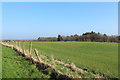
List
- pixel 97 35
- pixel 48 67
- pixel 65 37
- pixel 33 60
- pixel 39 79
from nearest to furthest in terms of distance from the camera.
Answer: pixel 39 79, pixel 48 67, pixel 33 60, pixel 97 35, pixel 65 37

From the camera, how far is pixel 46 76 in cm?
840

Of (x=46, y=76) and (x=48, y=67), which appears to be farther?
(x=48, y=67)

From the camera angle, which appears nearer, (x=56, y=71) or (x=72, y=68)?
(x=56, y=71)

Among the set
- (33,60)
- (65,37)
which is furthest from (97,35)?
(33,60)

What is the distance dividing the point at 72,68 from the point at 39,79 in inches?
95.6

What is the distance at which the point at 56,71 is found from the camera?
28.7ft

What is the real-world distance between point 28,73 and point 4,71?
4.37ft

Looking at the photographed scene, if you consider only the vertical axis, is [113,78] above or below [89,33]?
below

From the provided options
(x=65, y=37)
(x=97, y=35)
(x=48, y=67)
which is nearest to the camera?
(x=48, y=67)

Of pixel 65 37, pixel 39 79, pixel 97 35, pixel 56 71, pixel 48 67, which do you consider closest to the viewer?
pixel 39 79

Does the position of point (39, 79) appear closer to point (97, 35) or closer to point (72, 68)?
point (72, 68)

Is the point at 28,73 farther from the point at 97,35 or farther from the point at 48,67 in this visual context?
the point at 97,35

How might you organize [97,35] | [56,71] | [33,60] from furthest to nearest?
[97,35] < [33,60] < [56,71]

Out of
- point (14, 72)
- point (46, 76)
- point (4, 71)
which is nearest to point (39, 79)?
point (46, 76)
